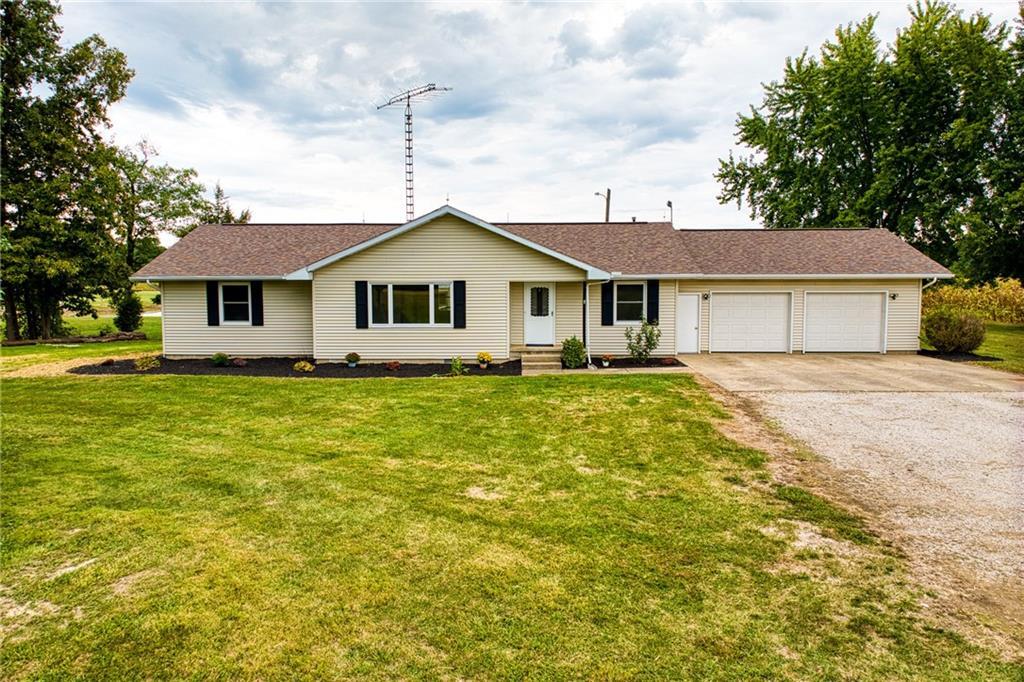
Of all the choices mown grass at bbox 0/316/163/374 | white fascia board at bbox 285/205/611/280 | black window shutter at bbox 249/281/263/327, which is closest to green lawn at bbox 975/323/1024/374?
white fascia board at bbox 285/205/611/280

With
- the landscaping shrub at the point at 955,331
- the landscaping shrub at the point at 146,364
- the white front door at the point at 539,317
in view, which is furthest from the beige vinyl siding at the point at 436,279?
the landscaping shrub at the point at 955,331

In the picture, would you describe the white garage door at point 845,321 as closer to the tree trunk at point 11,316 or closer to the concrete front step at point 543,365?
the concrete front step at point 543,365

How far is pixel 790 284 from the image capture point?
1702 cm

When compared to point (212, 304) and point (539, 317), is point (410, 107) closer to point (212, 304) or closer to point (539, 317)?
point (212, 304)

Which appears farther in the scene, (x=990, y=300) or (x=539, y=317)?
(x=990, y=300)

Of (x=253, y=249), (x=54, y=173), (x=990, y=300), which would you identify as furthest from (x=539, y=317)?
(x=990, y=300)

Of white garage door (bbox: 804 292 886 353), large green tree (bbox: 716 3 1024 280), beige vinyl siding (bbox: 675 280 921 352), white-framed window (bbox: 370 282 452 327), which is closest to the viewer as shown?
white-framed window (bbox: 370 282 452 327)

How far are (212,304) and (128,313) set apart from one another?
1209 cm

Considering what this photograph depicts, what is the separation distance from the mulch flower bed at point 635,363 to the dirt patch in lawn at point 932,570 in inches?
280

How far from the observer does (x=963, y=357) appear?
15633mm

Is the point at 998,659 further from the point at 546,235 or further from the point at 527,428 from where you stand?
the point at 546,235

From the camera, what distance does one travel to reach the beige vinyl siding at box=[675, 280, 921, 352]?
16.9 m

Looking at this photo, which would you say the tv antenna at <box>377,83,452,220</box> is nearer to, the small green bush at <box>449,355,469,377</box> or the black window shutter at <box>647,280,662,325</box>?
the black window shutter at <box>647,280,662,325</box>

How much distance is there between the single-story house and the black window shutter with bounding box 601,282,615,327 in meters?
0.04
